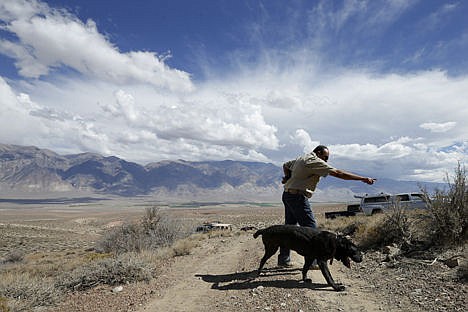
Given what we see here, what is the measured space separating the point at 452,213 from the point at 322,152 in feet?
10.5

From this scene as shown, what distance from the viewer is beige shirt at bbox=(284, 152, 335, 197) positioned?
6.06 meters

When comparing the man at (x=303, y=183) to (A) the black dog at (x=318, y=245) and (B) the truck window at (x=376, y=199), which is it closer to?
(A) the black dog at (x=318, y=245)

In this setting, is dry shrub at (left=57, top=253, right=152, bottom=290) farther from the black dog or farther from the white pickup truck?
the white pickup truck

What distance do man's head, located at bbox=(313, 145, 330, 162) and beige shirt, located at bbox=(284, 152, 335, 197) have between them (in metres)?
0.18

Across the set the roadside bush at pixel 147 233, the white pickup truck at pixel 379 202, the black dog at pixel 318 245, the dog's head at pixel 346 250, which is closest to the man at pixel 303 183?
the black dog at pixel 318 245

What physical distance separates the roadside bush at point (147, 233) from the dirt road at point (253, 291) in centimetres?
665

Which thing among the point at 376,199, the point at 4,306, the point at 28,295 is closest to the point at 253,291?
the point at 4,306

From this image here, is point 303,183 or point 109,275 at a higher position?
point 303,183

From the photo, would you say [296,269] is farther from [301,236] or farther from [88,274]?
[88,274]

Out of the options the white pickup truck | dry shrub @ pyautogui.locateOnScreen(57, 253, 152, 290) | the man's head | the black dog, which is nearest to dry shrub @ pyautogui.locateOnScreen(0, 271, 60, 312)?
dry shrub @ pyautogui.locateOnScreen(57, 253, 152, 290)

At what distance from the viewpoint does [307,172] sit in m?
6.30

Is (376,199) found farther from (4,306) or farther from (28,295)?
(4,306)

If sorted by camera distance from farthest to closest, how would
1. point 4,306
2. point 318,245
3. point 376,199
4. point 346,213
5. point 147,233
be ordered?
point 346,213, point 376,199, point 147,233, point 318,245, point 4,306

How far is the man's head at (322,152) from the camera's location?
6.46 m
